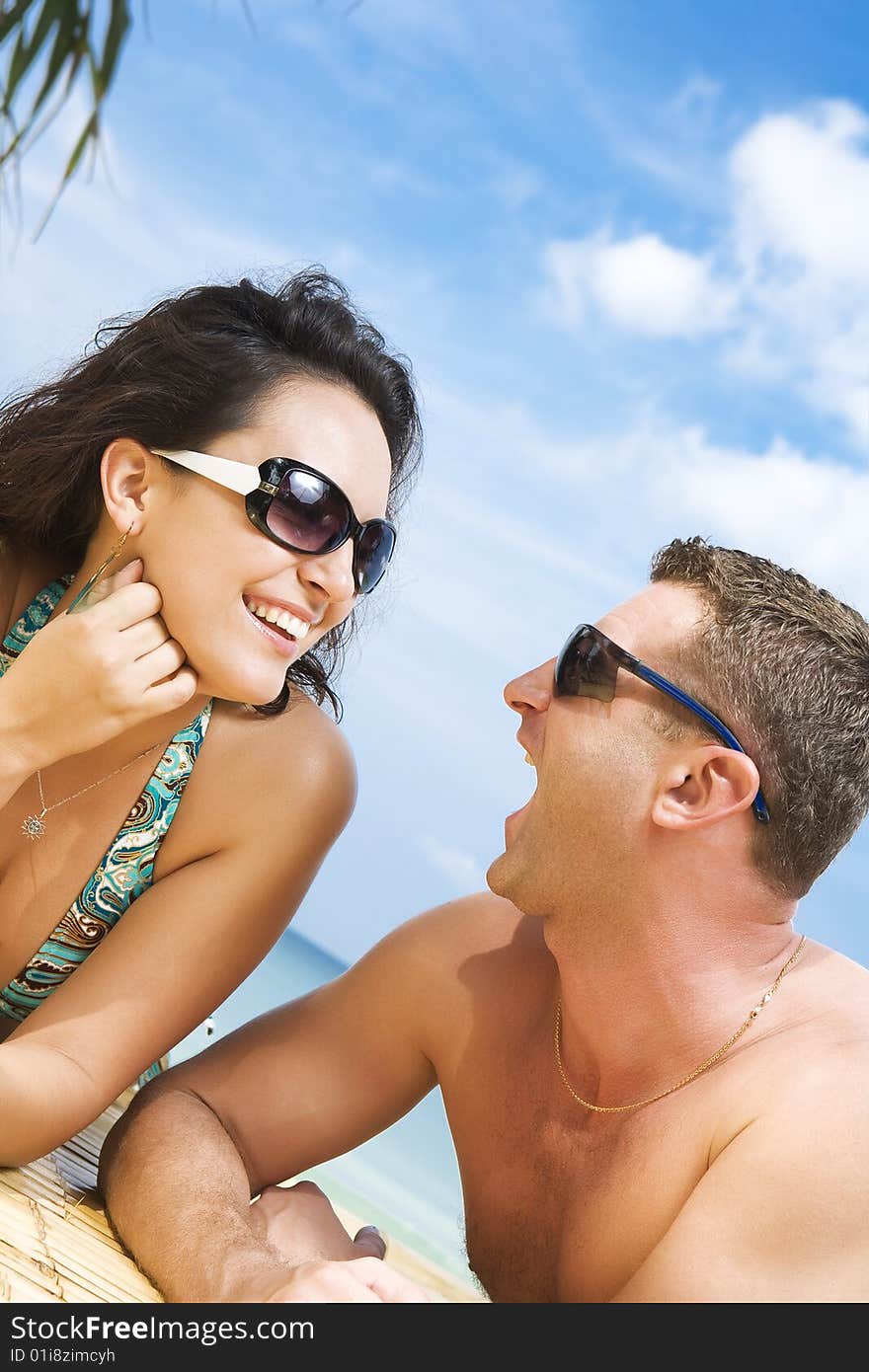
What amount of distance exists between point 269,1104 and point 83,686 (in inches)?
43.1

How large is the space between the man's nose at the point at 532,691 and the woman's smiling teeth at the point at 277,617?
531mm

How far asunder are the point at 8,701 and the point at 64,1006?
70cm

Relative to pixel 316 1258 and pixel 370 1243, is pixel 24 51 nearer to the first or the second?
pixel 316 1258

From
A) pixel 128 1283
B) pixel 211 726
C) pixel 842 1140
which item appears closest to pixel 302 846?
pixel 211 726

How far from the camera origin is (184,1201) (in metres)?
2.67

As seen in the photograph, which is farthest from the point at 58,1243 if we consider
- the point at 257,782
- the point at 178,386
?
the point at 178,386

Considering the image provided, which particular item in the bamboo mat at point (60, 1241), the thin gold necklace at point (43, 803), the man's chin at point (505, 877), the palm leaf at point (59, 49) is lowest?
the bamboo mat at point (60, 1241)

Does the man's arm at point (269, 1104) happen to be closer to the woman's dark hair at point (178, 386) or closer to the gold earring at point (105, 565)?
the woman's dark hair at point (178, 386)

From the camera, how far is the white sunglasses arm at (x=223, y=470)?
305 centimetres

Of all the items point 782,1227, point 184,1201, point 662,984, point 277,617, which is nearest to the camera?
point 782,1227

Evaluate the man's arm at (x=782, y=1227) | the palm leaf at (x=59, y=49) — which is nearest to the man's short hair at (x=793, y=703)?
the man's arm at (x=782, y=1227)

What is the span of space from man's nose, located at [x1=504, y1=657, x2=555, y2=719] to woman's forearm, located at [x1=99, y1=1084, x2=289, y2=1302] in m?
1.20

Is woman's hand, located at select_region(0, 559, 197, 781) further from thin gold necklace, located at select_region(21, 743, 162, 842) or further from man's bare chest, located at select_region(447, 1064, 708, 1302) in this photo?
man's bare chest, located at select_region(447, 1064, 708, 1302)

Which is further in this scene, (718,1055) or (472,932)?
(472,932)
